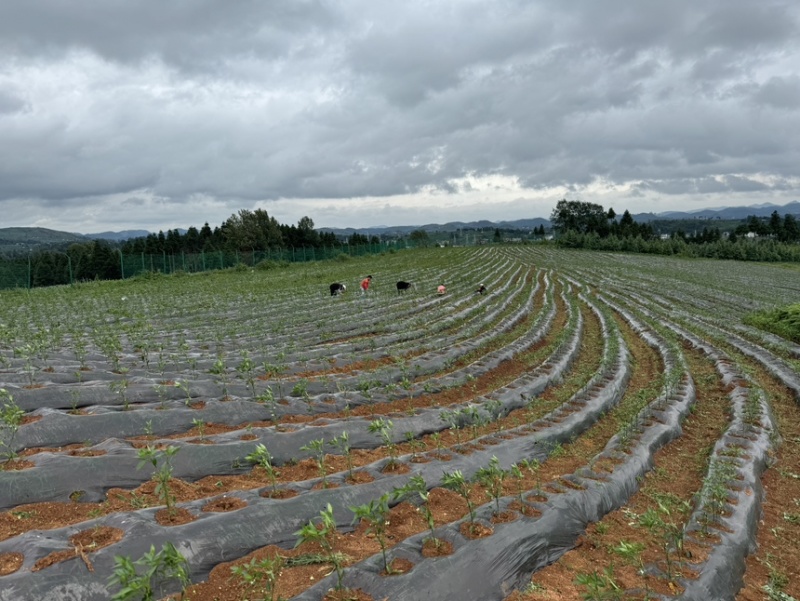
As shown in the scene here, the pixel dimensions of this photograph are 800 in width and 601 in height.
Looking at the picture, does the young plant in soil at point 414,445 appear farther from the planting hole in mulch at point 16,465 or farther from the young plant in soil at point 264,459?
the planting hole in mulch at point 16,465

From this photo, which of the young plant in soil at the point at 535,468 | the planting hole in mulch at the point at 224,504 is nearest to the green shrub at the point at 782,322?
the young plant in soil at the point at 535,468

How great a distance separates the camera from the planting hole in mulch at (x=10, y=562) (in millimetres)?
2996

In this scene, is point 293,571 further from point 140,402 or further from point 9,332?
point 9,332

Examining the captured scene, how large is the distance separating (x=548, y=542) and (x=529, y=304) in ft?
48.3

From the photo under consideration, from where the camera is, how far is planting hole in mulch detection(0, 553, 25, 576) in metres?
3.00

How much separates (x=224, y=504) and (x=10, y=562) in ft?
4.33

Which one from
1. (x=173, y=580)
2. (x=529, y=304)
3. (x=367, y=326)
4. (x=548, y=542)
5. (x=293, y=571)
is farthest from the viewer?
(x=529, y=304)

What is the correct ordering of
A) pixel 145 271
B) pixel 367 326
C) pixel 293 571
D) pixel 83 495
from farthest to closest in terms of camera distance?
pixel 145 271 → pixel 367 326 → pixel 83 495 → pixel 293 571

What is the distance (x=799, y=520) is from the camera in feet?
14.8

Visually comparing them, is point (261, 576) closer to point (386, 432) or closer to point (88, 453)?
point (386, 432)

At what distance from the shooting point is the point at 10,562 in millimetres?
3078

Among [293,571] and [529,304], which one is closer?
[293,571]

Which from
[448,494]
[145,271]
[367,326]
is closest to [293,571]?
[448,494]

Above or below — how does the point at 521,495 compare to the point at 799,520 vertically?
above
